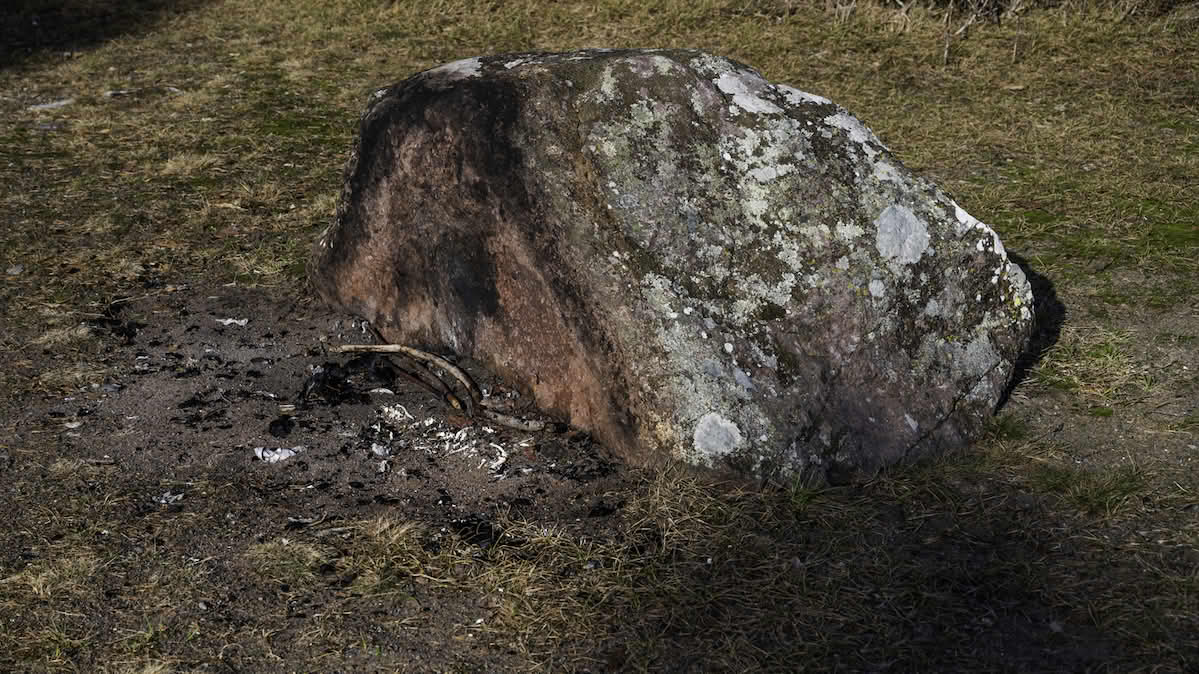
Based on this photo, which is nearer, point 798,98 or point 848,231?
point 848,231

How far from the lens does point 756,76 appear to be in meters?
3.72

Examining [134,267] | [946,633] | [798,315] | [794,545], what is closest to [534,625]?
[794,545]

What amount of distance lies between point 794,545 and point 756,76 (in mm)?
1576

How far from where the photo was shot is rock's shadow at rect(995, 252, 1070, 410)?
148 inches

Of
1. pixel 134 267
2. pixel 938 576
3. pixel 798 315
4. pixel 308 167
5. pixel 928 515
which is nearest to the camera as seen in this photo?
pixel 938 576

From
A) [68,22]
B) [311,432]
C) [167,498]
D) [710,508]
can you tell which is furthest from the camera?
[68,22]

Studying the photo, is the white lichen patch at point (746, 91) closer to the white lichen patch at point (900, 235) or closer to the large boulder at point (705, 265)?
the large boulder at point (705, 265)

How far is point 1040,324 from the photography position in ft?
13.5

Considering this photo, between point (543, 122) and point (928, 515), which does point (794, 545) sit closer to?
point (928, 515)

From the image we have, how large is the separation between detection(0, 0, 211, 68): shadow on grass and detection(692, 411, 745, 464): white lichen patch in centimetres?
642

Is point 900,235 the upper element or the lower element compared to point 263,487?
upper

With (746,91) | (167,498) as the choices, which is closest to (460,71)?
(746,91)

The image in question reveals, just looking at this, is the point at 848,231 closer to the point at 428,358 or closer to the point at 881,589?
the point at 881,589

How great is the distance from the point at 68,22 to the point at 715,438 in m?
7.37
